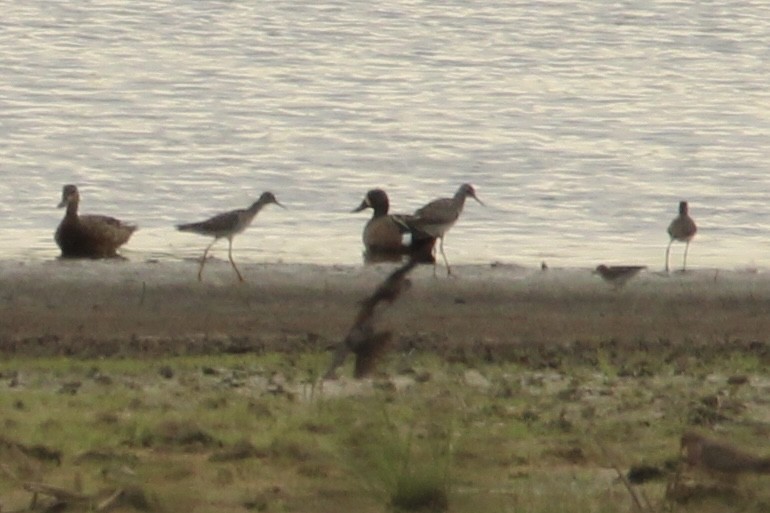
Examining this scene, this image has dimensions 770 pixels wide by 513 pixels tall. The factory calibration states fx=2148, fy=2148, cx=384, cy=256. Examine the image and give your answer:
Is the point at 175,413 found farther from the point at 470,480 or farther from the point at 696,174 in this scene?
the point at 696,174

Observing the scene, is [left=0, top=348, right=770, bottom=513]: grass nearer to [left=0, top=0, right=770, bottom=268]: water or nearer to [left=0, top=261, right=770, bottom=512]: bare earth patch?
[left=0, top=261, right=770, bottom=512]: bare earth patch

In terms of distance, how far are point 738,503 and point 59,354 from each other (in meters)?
5.31

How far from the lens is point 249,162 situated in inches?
987

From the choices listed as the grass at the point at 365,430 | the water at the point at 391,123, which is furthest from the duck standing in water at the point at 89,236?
the grass at the point at 365,430

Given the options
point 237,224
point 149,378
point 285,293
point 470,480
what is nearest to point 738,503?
point 470,480

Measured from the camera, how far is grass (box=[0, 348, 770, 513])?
741 cm

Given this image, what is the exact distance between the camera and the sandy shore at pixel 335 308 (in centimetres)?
1257

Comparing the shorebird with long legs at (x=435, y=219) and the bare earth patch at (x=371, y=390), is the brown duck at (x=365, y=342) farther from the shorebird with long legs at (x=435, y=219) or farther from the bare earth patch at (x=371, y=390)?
the shorebird with long legs at (x=435, y=219)

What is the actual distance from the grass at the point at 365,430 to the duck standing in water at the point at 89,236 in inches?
206

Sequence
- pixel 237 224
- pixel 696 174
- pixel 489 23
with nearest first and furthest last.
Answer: pixel 237 224 < pixel 696 174 < pixel 489 23

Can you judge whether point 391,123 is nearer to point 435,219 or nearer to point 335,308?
point 435,219

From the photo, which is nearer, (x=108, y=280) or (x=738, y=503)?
(x=738, y=503)

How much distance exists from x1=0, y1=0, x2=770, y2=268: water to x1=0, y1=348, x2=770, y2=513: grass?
6693mm

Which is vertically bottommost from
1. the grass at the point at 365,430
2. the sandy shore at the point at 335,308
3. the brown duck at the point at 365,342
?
the sandy shore at the point at 335,308
